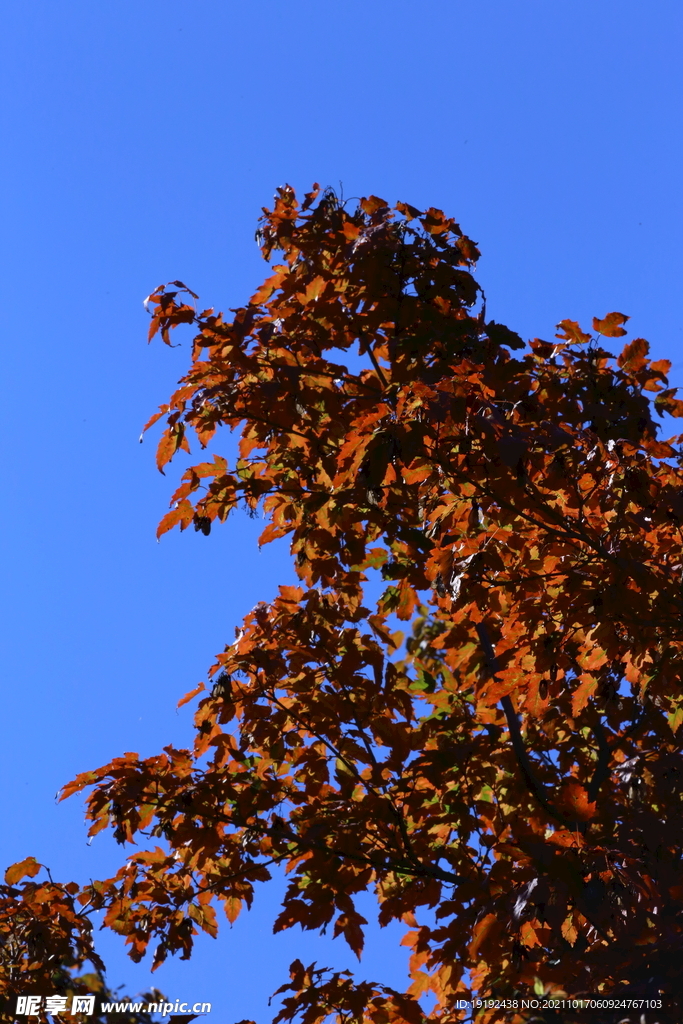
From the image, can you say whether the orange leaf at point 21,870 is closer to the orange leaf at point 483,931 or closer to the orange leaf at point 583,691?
the orange leaf at point 483,931

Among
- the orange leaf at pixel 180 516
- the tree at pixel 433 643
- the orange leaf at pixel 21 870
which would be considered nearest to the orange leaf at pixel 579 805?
the tree at pixel 433 643

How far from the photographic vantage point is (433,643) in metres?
5.29

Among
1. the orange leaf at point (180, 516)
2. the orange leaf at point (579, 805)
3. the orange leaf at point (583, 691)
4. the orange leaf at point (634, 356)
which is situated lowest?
the orange leaf at point (579, 805)

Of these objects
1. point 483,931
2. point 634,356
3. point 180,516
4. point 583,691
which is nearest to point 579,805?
point 483,931

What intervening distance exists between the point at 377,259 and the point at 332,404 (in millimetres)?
896

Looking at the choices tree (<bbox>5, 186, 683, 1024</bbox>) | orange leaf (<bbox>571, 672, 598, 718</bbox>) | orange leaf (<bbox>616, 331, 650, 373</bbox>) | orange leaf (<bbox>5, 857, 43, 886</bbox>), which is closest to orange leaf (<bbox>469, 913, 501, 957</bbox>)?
tree (<bbox>5, 186, 683, 1024</bbox>)

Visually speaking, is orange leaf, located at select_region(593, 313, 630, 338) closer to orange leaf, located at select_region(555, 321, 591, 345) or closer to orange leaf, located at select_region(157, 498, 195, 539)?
orange leaf, located at select_region(555, 321, 591, 345)

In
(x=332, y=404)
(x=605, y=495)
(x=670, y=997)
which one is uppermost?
(x=332, y=404)

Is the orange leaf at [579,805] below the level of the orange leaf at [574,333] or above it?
below

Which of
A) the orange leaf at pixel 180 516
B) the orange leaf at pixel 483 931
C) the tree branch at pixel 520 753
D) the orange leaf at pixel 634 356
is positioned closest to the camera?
the orange leaf at pixel 483 931

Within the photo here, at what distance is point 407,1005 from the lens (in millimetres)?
4449

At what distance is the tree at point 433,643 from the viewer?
4004mm

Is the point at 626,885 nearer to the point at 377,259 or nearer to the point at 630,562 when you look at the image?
the point at 630,562

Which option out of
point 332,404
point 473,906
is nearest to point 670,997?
point 473,906
